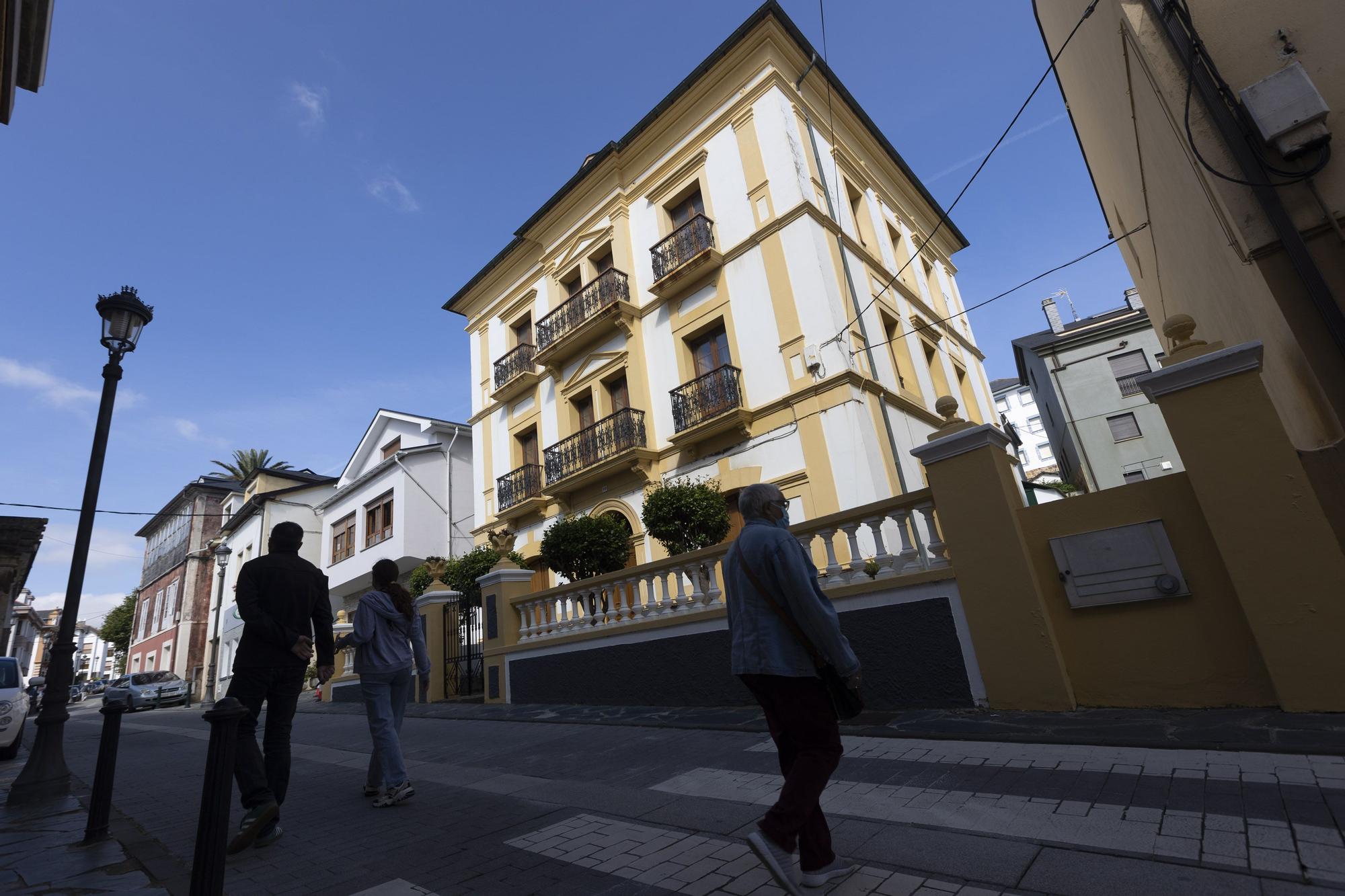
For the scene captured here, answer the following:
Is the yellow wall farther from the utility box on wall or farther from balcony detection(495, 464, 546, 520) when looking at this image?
balcony detection(495, 464, 546, 520)

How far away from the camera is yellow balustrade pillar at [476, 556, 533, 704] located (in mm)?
9922

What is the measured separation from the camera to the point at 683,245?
14711mm

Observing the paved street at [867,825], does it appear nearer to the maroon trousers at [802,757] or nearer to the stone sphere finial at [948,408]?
the maroon trousers at [802,757]

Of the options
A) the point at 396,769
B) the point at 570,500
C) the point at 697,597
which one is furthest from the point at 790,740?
the point at 570,500

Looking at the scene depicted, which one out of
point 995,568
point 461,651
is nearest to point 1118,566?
point 995,568

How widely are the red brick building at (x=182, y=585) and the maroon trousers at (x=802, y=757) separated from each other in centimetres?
4063

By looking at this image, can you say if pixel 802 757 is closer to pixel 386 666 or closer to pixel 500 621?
pixel 386 666

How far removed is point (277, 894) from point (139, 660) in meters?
54.6

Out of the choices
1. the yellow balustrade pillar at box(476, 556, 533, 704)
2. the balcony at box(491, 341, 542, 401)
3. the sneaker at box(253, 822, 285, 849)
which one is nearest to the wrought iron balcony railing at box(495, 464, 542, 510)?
the balcony at box(491, 341, 542, 401)

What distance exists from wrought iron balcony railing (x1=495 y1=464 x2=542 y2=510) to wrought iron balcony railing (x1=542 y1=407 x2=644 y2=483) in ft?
1.80

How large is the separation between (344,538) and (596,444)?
48.3 ft

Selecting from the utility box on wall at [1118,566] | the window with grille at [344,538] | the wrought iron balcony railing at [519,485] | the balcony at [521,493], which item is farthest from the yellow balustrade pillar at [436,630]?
the window with grille at [344,538]

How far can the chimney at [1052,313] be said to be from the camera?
107 ft

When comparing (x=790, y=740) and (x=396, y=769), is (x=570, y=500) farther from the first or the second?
(x=790, y=740)
